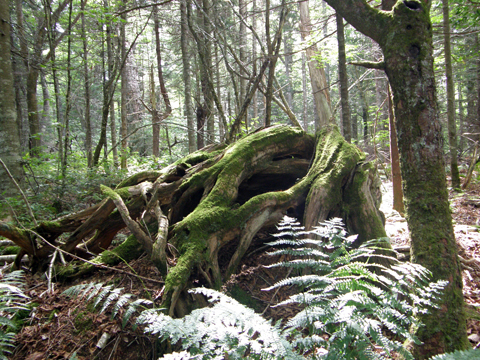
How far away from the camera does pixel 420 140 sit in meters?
2.78

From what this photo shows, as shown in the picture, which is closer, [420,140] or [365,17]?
[420,140]

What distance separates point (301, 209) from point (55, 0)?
1476cm

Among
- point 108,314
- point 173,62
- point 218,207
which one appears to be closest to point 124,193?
point 218,207

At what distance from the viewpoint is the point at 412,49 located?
9.23 feet

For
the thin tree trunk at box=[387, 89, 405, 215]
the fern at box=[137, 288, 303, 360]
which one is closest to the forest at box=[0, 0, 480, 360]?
the fern at box=[137, 288, 303, 360]

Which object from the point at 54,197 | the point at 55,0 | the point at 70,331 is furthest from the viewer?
the point at 55,0

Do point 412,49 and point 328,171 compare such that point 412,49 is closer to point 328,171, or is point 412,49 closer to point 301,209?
point 328,171

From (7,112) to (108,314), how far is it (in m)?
5.18

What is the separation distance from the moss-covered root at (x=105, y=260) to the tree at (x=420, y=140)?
3.23m

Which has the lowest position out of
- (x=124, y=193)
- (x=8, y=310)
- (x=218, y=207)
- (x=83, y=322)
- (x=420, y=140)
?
(x=83, y=322)

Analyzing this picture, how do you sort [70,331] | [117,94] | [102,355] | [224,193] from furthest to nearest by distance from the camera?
[117,94] → [224,193] → [70,331] → [102,355]

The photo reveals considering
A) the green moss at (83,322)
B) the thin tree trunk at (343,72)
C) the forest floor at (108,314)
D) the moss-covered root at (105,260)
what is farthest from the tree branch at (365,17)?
the green moss at (83,322)

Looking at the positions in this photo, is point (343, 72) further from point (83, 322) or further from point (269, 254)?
point (83, 322)

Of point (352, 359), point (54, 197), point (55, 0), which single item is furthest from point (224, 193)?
point (55, 0)
